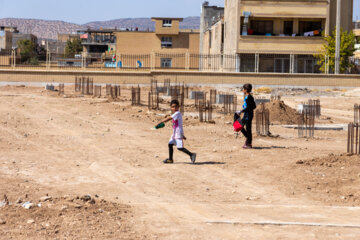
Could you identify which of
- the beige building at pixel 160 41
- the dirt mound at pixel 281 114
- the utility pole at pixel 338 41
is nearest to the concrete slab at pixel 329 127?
the dirt mound at pixel 281 114

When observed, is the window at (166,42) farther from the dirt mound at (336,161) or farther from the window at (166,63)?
the dirt mound at (336,161)

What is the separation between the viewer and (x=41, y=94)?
30.2m

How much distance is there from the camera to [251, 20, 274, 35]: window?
48.0 metres

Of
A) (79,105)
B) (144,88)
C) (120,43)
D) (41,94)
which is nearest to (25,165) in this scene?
(79,105)

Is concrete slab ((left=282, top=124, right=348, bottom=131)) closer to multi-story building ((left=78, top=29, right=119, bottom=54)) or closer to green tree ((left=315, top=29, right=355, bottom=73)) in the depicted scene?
green tree ((left=315, top=29, right=355, bottom=73))

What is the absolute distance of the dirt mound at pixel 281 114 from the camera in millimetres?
20828

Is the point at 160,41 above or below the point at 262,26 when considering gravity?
above

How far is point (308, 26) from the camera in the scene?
159ft

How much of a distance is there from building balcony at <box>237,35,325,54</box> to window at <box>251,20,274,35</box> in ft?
7.81

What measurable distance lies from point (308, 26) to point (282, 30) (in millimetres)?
2240

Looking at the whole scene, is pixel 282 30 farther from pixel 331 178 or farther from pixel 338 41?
pixel 331 178

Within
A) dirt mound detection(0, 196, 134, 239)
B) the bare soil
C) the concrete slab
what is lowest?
dirt mound detection(0, 196, 134, 239)

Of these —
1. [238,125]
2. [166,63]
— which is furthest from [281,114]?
[166,63]

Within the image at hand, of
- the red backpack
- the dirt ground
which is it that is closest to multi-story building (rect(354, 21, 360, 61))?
the dirt ground
